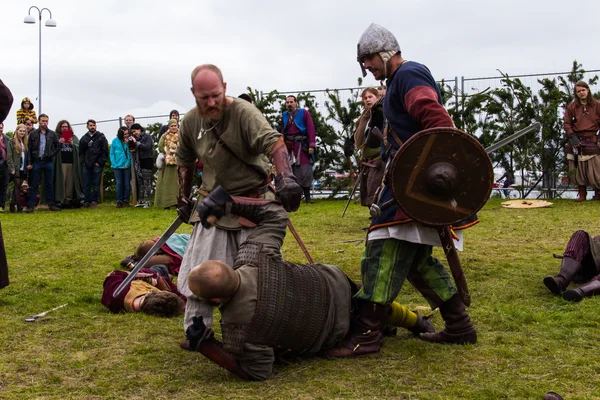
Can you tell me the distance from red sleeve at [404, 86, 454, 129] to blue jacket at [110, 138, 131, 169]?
11032mm

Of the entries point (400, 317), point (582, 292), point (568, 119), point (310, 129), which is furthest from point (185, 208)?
point (568, 119)

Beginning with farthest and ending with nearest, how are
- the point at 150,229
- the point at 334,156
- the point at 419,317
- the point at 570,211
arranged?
1. the point at 334,156
2. the point at 570,211
3. the point at 150,229
4. the point at 419,317

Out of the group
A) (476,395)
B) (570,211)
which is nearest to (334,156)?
(570,211)

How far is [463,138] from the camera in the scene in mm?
3738

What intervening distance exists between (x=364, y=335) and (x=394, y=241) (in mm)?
533

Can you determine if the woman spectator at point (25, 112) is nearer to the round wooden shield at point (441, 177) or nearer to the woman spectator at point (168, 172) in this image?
the woman spectator at point (168, 172)

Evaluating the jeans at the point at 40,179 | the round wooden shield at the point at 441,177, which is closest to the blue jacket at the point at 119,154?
the jeans at the point at 40,179

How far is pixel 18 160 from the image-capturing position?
13266mm

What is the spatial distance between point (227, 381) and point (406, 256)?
1.14 metres

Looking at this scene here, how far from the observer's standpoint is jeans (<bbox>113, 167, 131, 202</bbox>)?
14344 millimetres

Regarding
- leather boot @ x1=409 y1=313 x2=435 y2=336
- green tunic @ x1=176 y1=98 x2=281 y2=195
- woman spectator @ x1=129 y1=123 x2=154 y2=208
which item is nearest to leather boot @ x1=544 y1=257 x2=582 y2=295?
leather boot @ x1=409 y1=313 x2=435 y2=336

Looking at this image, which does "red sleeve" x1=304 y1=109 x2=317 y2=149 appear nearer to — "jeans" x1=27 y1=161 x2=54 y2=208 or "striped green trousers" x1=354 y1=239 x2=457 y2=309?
"jeans" x1=27 y1=161 x2=54 y2=208

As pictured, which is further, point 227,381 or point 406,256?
point 406,256

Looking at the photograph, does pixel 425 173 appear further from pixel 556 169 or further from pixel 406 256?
pixel 556 169
